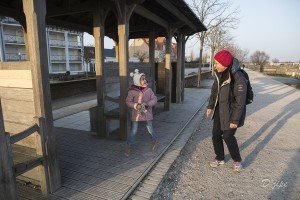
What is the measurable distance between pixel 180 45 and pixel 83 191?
7.99 metres

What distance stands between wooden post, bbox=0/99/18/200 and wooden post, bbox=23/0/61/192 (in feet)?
1.58

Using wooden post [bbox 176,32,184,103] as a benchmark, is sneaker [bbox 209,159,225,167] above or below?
below

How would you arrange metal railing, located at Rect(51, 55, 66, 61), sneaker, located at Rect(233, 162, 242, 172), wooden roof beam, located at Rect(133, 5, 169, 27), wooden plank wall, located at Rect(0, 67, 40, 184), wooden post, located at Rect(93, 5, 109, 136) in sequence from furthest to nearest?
1. metal railing, located at Rect(51, 55, 66, 61)
2. wooden roof beam, located at Rect(133, 5, 169, 27)
3. wooden post, located at Rect(93, 5, 109, 136)
4. sneaker, located at Rect(233, 162, 242, 172)
5. wooden plank wall, located at Rect(0, 67, 40, 184)

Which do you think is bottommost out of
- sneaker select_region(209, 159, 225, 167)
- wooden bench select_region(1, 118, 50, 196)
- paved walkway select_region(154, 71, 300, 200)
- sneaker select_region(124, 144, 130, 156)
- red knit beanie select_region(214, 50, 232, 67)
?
paved walkway select_region(154, 71, 300, 200)

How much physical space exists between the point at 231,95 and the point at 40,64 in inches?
107

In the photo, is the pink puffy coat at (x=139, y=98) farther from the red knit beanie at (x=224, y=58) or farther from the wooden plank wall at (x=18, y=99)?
the wooden plank wall at (x=18, y=99)

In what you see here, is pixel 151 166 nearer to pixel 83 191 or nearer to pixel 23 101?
pixel 83 191

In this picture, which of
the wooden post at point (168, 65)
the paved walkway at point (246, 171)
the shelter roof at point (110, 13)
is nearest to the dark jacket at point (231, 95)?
the paved walkway at point (246, 171)

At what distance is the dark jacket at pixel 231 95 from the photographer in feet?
10.8

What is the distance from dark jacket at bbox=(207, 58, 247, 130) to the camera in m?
3.28

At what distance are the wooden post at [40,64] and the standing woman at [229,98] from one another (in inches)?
93.6

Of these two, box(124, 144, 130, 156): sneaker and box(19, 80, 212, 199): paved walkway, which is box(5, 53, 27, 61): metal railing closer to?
box(19, 80, 212, 199): paved walkway

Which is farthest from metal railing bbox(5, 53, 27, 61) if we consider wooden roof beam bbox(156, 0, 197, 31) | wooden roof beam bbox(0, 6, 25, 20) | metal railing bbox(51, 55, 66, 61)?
wooden roof beam bbox(156, 0, 197, 31)

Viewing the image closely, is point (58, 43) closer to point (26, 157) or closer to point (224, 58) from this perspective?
point (26, 157)
